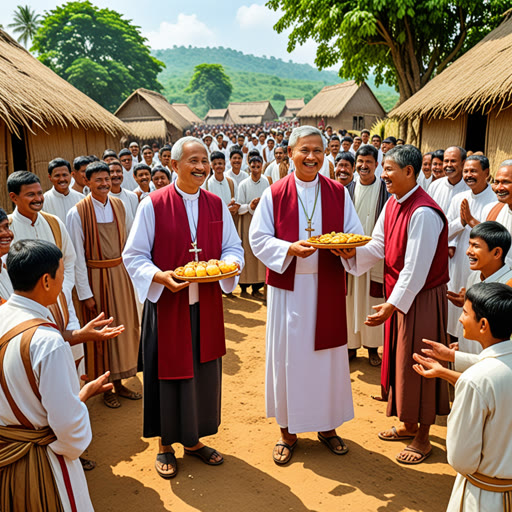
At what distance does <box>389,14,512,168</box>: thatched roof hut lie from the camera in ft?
31.6

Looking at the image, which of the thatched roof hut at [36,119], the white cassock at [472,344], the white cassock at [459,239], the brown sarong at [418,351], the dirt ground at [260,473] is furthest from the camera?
the thatched roof hut at [36,119]

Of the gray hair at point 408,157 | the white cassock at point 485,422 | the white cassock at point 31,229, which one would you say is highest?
the gray hair at point 408,157

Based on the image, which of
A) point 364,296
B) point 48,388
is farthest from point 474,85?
point 48,388

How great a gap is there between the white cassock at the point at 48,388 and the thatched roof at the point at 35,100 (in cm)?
675

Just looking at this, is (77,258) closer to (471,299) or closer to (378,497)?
(378,497)

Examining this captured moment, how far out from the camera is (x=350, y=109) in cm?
3294

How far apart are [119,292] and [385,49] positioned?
57.9 feet

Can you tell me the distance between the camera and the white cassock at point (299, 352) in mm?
3984

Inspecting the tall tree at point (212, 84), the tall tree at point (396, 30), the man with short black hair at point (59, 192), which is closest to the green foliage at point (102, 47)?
the tall tree at point (396, 30)

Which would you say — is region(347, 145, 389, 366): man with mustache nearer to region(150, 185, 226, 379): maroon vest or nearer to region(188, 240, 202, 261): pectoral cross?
region(150, 185, 226, 379): maroon vest

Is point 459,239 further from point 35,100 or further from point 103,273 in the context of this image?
point 35,100

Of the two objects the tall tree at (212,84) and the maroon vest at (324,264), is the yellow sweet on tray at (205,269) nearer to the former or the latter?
the maroon vest at (324,264)

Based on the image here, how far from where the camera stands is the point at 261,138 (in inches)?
783

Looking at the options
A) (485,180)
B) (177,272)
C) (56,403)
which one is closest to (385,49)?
(485,180)
